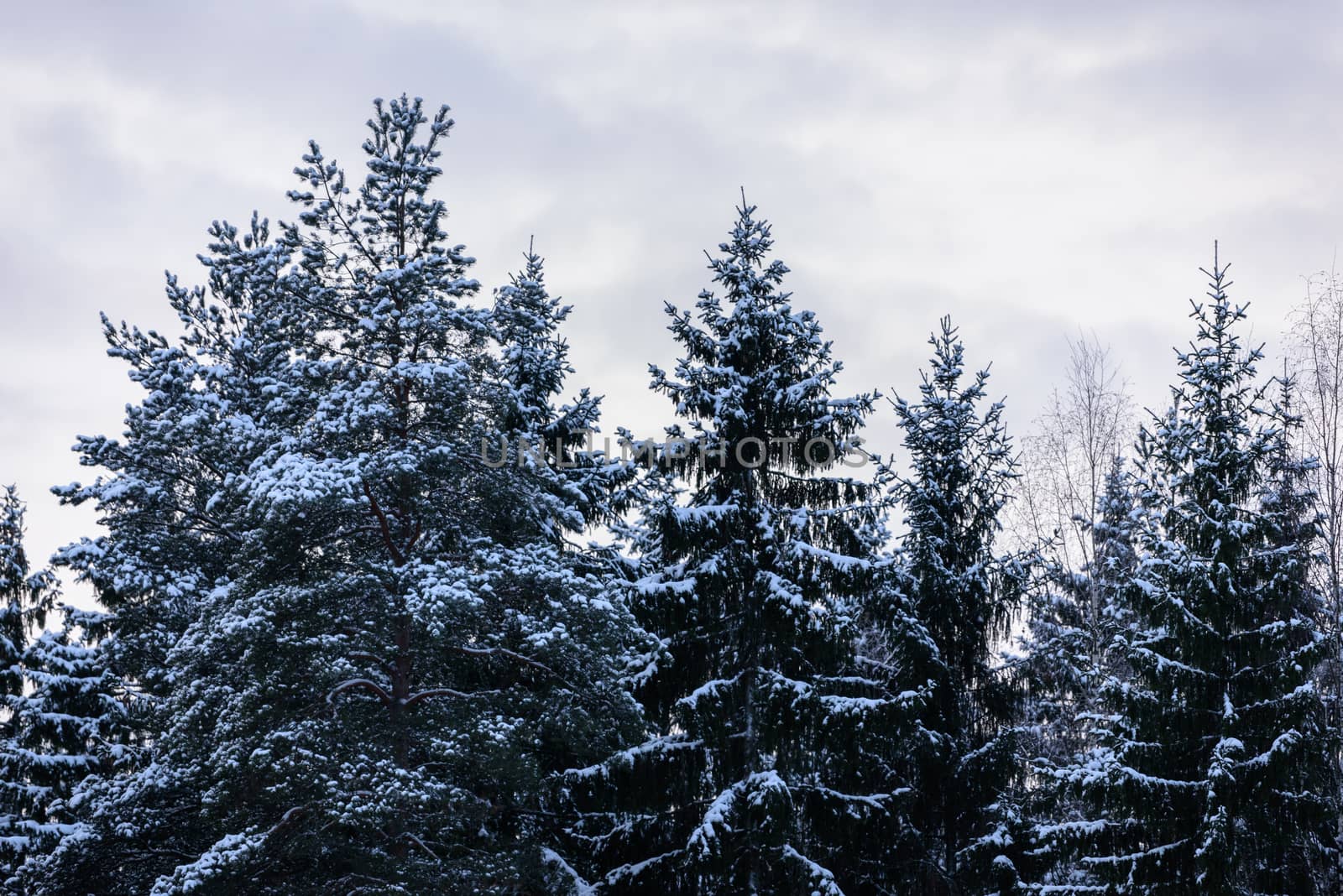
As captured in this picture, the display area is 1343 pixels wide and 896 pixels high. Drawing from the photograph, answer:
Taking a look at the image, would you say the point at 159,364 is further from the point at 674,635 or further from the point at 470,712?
the point at 674,635

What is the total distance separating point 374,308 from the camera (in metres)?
17.0

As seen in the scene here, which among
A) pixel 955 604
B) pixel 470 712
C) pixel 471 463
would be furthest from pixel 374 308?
pixel 955 604

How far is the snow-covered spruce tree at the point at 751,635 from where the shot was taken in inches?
687

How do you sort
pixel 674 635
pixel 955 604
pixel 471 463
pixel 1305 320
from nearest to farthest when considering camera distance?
pixel 471 463, pixel 674 635, pixel 955 604, pixel 1305 320

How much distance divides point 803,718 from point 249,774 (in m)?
7.84

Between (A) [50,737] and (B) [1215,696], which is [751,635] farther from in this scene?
(A) [50,737]

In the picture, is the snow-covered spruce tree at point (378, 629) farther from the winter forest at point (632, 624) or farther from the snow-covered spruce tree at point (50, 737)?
the snow-covered spruce tree at point (50, 737)

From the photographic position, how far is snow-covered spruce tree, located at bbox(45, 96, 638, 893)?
1488cm

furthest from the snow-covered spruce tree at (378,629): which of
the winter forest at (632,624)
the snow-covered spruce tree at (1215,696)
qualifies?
the snow-covered spruce tree at (1215,696)

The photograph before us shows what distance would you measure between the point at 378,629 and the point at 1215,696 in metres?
12.5

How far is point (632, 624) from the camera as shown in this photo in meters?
16.6

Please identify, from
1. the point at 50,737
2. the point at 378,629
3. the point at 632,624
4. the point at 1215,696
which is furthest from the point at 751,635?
the point at 50,737

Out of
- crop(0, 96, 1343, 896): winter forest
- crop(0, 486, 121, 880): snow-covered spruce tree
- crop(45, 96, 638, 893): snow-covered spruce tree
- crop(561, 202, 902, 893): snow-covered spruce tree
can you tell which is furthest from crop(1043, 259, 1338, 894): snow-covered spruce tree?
crop(0, 486, 121, 880): snow-covered spruce tree

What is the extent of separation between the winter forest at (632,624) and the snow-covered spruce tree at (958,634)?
60 mm
